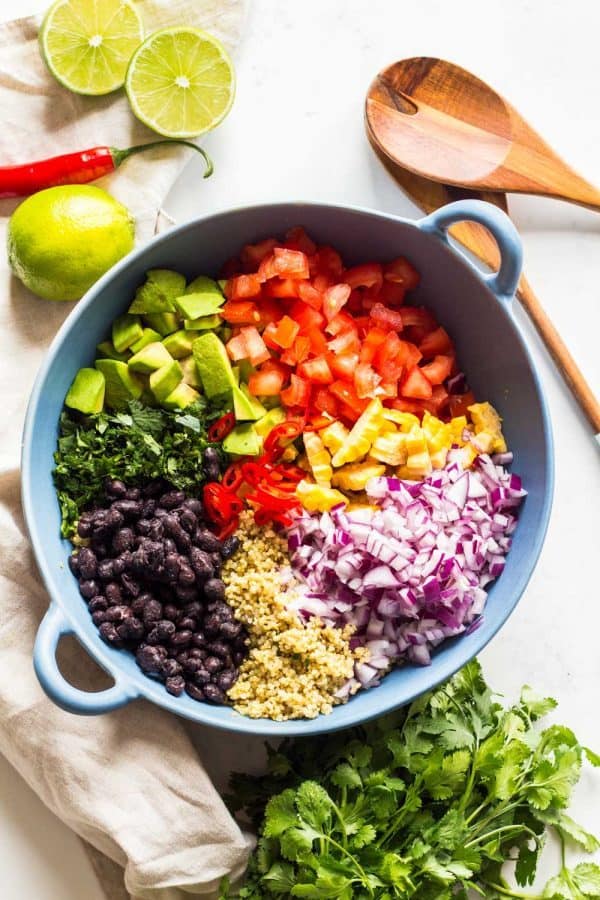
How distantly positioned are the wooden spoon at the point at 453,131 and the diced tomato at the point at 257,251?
0.45 meters

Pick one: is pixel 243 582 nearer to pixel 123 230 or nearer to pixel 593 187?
pixel 123 230

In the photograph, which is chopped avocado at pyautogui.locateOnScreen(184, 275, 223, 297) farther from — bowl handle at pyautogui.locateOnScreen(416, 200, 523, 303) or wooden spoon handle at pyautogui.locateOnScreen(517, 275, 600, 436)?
wooden spoon handle at pyautogui.locateOnScreen(517, 275, 600, 436)

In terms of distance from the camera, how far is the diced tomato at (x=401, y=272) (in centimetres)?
253

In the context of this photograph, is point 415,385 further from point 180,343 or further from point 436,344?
point 180,343

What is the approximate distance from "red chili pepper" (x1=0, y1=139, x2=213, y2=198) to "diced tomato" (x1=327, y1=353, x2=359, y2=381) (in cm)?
65

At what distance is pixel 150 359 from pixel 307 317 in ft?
1.39

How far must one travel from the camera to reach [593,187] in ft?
8.87

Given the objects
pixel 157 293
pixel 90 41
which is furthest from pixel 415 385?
pixel 90 41

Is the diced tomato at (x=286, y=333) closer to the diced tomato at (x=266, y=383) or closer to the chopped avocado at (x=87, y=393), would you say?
the diced tomato at (x=266, y=383)

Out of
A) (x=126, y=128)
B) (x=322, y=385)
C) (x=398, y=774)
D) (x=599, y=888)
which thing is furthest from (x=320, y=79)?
(x=599, y=888)

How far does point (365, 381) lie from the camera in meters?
2.43

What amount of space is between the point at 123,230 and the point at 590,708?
1901 mm

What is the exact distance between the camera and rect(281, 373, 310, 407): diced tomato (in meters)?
2.44

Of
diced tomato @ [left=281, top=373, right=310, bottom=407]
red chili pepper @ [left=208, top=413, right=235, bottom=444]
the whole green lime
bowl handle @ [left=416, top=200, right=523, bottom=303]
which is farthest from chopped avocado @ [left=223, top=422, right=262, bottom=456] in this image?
bowl handle @ [left=416, top=200, right=523, bottom=303]
